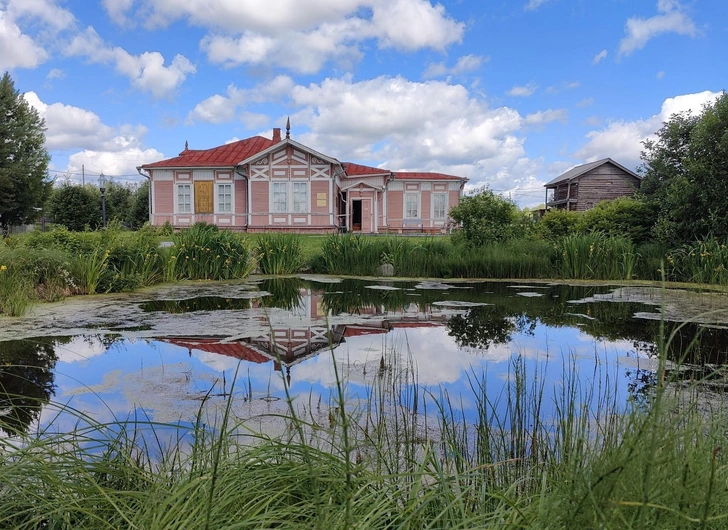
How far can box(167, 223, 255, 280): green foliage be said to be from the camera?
10812 millimetres

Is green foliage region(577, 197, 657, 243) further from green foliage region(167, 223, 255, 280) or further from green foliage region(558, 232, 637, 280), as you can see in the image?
green foliage region(167, 223, 255, 280)

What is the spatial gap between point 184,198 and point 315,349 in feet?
65.1

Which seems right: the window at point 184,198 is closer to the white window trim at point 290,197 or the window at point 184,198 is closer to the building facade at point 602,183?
the white window trim at point 290,197

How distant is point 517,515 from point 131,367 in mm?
3611

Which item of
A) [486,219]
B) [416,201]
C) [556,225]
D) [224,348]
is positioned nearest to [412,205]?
[416,201]

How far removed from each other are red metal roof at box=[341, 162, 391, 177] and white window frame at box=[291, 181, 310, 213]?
10.1 ft

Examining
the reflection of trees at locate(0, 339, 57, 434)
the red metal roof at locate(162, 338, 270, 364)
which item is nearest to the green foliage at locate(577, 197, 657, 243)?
the red metal roof at locate(162, 338, 270, 364)

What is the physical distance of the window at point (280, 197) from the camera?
75.0ft

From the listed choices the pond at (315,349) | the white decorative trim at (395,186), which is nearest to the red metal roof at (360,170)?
the white decorative trim at (395,186)

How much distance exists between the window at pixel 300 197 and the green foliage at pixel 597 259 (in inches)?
532

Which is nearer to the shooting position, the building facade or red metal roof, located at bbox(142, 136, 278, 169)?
red metal roof, located at bbox(142, 136, 278, 169)

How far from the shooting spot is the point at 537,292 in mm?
9328

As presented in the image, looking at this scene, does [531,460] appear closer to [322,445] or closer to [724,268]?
[322,445]

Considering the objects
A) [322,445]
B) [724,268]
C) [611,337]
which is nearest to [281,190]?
[724,268]
